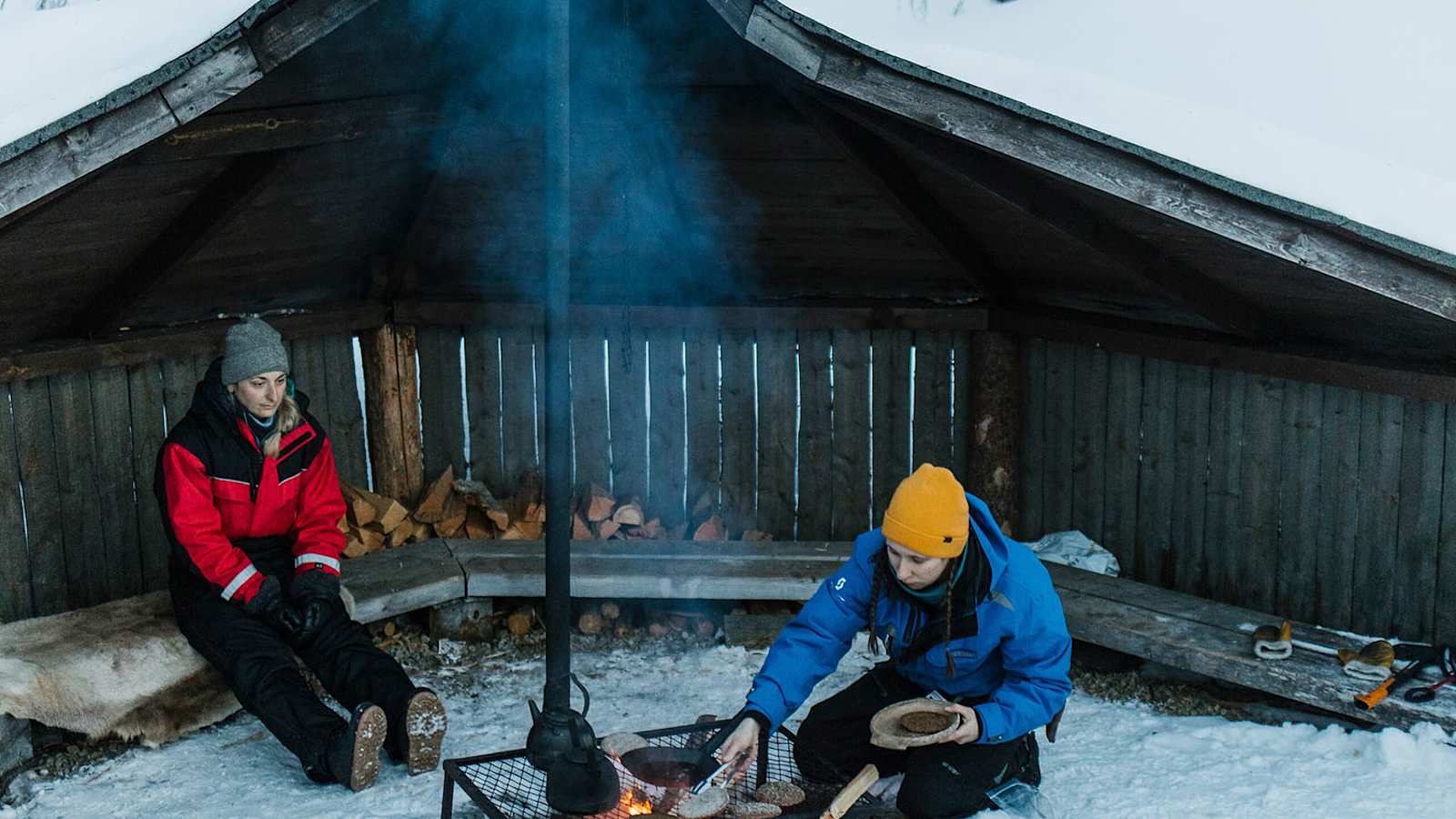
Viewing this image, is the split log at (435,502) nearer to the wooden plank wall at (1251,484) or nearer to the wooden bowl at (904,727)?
the wooden plank wall at (1251,484)

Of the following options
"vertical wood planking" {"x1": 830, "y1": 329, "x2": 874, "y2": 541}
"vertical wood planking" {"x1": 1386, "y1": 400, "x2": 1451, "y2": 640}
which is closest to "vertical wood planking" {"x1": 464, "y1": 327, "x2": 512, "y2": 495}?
"vertical wood planking" {"x1": 830, "y1": 329, "x2": 874, "y2": 541}

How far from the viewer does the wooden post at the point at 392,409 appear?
706cm

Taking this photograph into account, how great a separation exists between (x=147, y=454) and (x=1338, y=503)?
512cm

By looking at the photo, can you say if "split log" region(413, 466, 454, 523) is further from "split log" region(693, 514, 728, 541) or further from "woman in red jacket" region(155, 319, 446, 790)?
"woman in red jacket" region(155, 319, 446, 790)

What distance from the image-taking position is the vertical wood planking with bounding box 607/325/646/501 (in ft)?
23.3

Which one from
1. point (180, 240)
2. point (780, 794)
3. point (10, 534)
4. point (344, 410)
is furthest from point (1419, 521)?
point (10, 534)

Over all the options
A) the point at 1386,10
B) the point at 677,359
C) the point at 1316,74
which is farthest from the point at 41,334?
the point at 1386,10

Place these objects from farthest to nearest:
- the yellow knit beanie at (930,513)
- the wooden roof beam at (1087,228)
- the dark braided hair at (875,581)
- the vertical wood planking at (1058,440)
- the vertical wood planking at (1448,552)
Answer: the vertical wood planking at (1058,440) → the vertical wood planking at (1448,552) → the wooden roof beam at (1087,228) → the dark braided hair at (875,581) → the yellow knit beanie at (930,513)

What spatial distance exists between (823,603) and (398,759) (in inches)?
71.3

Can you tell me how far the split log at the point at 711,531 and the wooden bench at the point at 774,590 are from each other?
332 mm

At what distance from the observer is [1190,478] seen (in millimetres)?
6195

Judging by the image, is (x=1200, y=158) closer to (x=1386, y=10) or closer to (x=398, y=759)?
(x=398, y=759)

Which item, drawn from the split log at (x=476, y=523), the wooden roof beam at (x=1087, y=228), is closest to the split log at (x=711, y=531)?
the split log at (x=476, y=523)

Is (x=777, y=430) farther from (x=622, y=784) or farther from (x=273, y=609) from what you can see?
(x=622, y=784)
